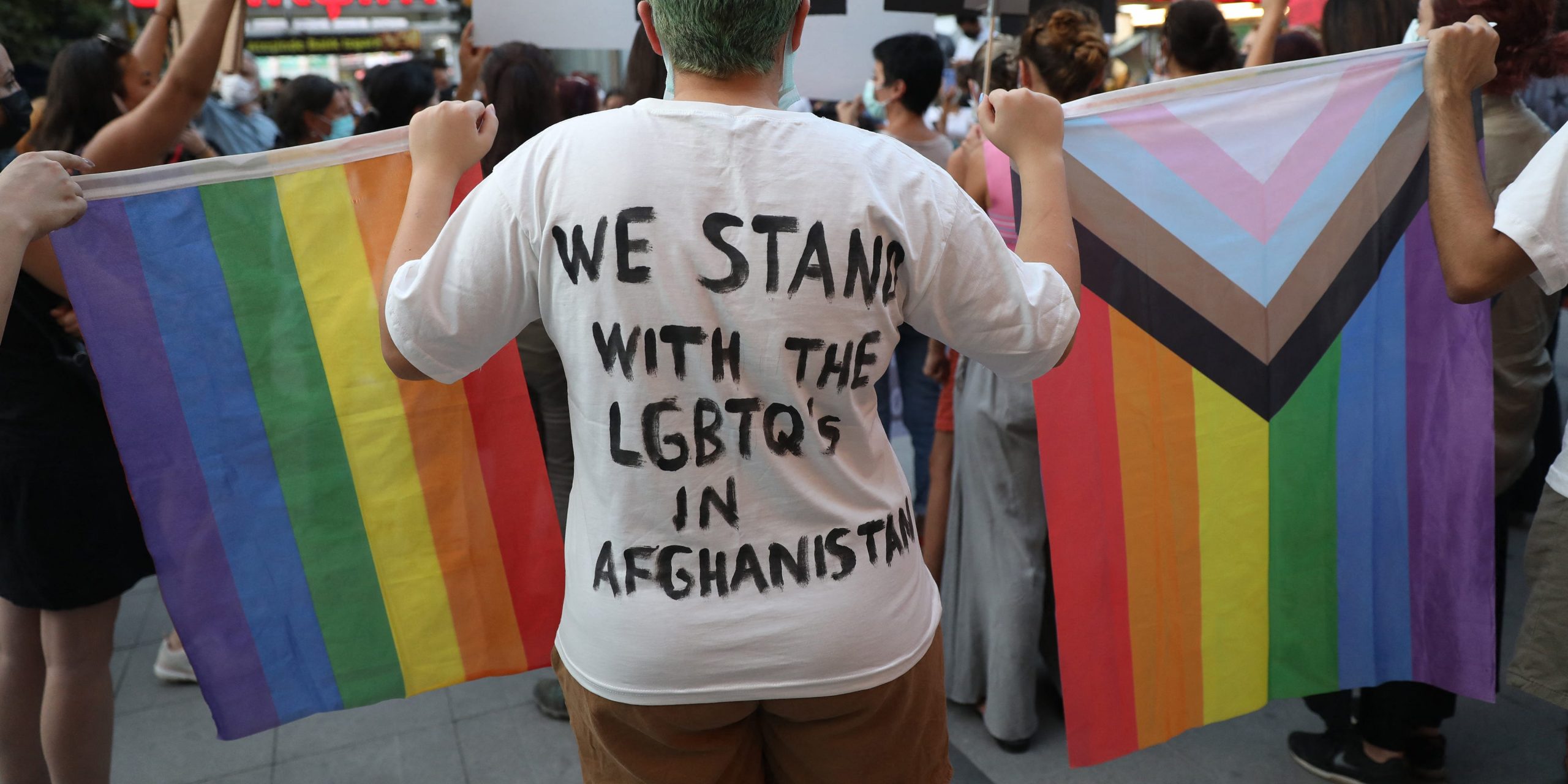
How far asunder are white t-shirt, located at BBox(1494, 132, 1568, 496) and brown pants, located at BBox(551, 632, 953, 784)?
1067 mm

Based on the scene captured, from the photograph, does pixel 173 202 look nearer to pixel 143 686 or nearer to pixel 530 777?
pixel 530 777

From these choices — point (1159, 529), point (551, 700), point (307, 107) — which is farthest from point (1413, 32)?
point (307, 107)

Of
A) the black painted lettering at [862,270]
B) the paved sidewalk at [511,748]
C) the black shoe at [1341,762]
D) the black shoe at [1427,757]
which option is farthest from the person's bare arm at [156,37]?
the black shoe at [1427,757]

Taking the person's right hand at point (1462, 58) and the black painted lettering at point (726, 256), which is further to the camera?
Result: the person's right hand at point (1462, 58)

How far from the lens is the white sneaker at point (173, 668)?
3.23 m

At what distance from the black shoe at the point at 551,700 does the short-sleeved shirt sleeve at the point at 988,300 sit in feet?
6.85

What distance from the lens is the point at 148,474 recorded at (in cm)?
178

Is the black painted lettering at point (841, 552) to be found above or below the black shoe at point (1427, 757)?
above

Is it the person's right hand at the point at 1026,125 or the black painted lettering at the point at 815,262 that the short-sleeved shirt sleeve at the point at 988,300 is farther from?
the person's right hand at the point at 1026,125

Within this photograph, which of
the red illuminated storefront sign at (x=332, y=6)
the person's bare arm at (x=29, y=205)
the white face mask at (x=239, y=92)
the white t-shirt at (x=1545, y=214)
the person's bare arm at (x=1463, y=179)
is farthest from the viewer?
the red illuminated storefront sign at (x=332, y=6)

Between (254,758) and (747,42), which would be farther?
(254,758)

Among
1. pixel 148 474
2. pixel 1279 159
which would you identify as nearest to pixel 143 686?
pixel 148 474

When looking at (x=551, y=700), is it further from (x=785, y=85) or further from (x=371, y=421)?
(x=785, y=85)

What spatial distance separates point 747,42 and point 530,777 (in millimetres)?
2183
